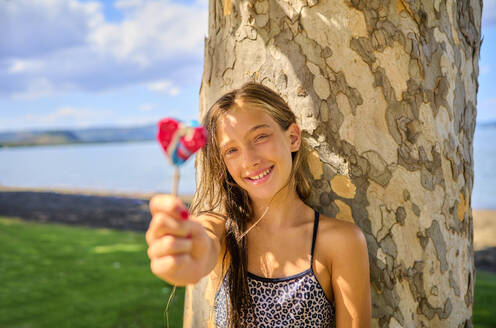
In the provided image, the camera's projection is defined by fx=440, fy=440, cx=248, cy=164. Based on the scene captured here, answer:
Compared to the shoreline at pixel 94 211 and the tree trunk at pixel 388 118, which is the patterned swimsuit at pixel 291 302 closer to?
the tree trunk at pixel 388 118

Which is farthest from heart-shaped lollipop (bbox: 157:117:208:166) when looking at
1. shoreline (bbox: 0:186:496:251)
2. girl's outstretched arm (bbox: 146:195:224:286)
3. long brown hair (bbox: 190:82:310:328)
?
shoreline (bbox: 0:186:496:251)

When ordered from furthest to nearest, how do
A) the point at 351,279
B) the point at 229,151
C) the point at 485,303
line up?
the point at 485,303
the point at 229,151
the point at 351,279

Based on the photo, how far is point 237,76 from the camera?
1963 millimetres

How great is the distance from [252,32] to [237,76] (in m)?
0.20

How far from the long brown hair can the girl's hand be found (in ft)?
2.00

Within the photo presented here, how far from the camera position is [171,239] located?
1165 mm

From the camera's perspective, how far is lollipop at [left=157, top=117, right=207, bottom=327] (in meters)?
1.13

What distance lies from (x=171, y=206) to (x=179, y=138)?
18 cm

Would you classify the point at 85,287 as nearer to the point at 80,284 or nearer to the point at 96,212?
the point at 80,284

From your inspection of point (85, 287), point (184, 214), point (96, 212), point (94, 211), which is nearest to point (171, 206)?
point (184, 214)

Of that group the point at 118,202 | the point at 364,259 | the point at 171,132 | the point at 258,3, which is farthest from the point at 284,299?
the point at 118,202

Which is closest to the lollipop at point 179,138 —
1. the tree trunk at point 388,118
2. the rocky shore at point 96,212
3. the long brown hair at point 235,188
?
the long brown hair at point 235,188

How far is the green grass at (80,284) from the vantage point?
474 centimetres

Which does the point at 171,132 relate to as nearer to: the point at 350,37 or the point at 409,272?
the point at 350,37
